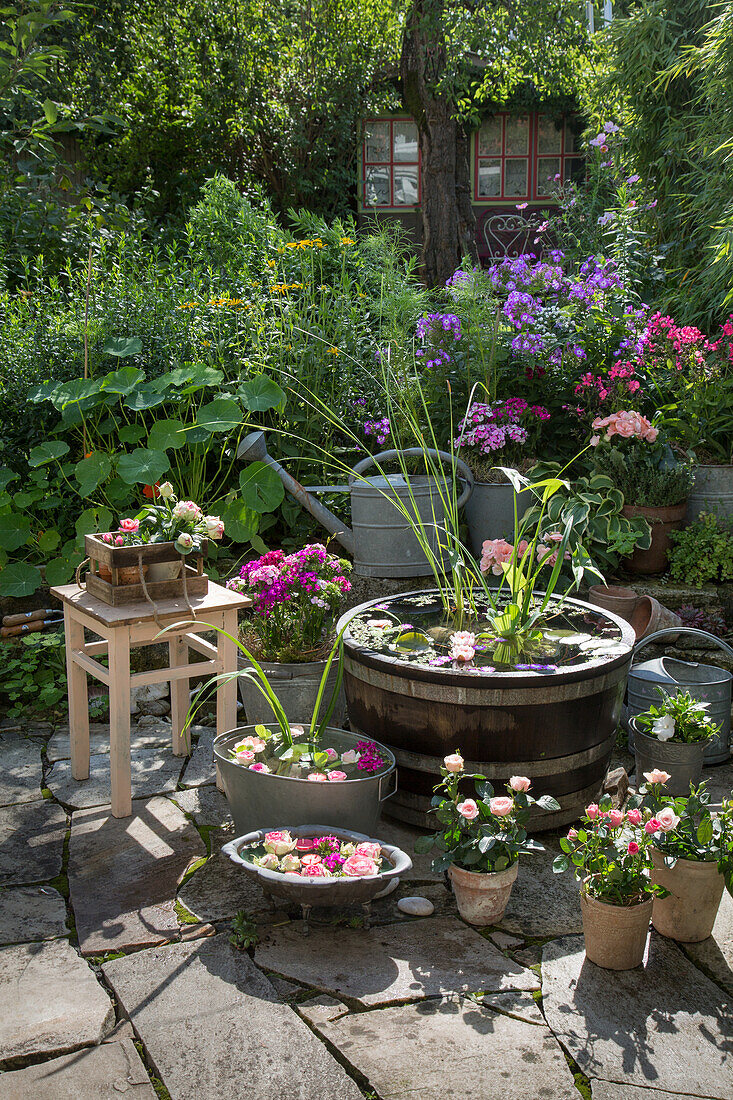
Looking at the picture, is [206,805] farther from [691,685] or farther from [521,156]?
[521,156]

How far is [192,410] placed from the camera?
167 inches

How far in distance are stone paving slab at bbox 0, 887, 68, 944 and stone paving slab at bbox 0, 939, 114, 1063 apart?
43 millimetres

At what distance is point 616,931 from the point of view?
197 cm

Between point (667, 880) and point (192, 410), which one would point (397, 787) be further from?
point (192, 410)

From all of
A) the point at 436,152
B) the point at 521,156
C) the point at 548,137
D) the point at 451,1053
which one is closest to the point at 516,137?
the point at 521,156

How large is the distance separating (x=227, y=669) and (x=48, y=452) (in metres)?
1.68

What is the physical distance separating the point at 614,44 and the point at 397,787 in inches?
214

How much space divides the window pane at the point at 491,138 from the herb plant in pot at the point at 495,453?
7864mm

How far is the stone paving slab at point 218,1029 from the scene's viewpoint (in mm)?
1654

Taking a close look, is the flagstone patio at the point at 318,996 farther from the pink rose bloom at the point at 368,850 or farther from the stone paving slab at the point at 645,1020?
the pink rose bloom at the point at 368,850

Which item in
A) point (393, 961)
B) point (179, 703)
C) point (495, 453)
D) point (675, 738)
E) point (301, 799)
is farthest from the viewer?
point (495, 453)

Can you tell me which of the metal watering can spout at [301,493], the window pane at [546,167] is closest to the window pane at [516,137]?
the window pane at [546,167]

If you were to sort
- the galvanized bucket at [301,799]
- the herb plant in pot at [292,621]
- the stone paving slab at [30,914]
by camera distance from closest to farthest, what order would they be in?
the stone paving slab at [30,914]
the galvanized bucket at [301,799]
the herb plant in pot at [292,621]

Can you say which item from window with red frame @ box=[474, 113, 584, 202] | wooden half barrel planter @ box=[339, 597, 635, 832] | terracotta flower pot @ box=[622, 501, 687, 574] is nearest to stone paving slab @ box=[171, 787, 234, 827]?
wooden half barrel planter @ box=[339, 597, 635, 832]
